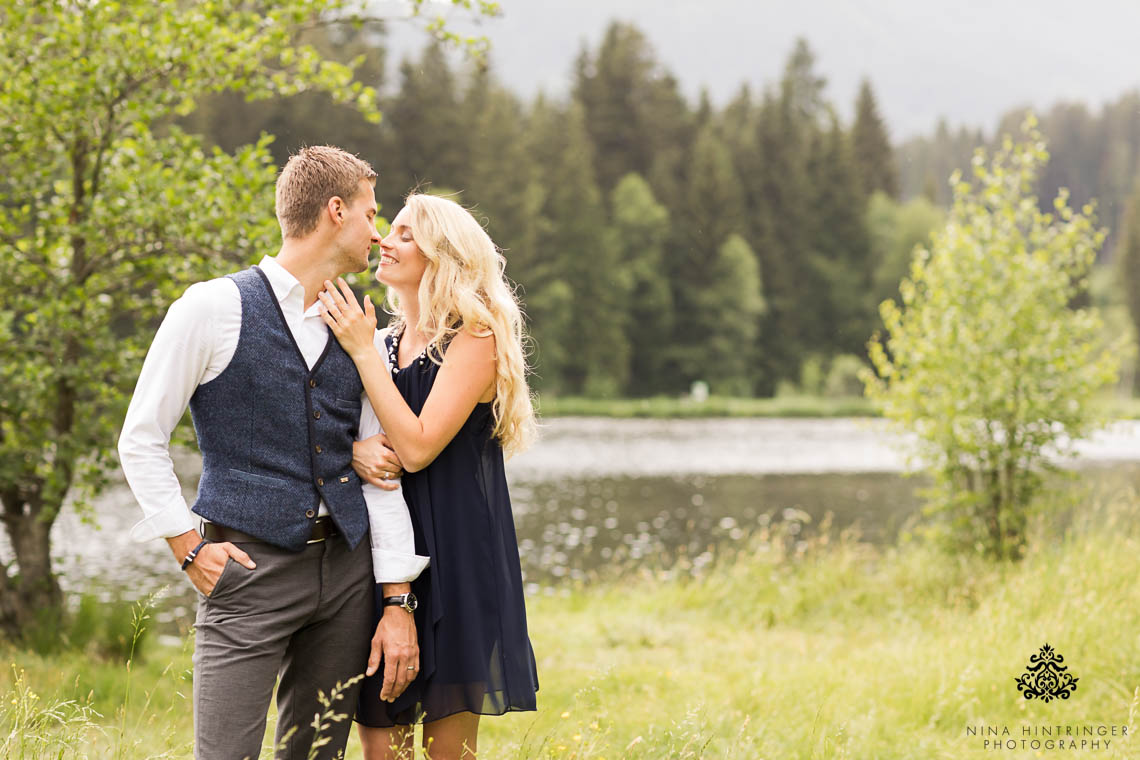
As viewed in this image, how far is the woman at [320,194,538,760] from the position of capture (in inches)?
113

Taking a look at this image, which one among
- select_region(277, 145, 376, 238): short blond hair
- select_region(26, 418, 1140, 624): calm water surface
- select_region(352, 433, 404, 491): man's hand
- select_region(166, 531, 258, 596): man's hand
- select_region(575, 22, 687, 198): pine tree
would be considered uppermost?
select_region(575, 22, 687, 198): pine tree

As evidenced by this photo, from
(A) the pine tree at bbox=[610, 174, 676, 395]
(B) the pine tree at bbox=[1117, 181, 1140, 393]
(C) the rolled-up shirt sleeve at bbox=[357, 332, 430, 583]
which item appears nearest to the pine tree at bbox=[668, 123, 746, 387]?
(A) the pine tree at bbox=[610, 174, 676, 395]

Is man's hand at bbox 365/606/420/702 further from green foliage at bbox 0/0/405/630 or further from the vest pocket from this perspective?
green foliage at bbox 0/0/405/630

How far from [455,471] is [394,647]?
0.53 meters

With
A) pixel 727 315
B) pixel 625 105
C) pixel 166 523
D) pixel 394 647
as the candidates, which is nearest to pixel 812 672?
pixel 394 647

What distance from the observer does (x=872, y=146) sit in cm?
6019

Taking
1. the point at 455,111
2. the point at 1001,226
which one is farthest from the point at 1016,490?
the point at 455,111

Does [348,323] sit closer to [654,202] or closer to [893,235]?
[654,202]

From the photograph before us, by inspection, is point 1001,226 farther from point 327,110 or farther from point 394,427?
point 327,110

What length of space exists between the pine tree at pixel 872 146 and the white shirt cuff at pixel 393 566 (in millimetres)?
60611

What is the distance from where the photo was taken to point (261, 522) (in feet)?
8.35

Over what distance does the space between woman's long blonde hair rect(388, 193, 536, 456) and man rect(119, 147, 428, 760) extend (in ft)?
0.67

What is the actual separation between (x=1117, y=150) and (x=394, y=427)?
365 ft

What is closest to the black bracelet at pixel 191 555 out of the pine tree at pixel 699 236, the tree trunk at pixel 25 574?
the tree trunk at pixel 25 574
